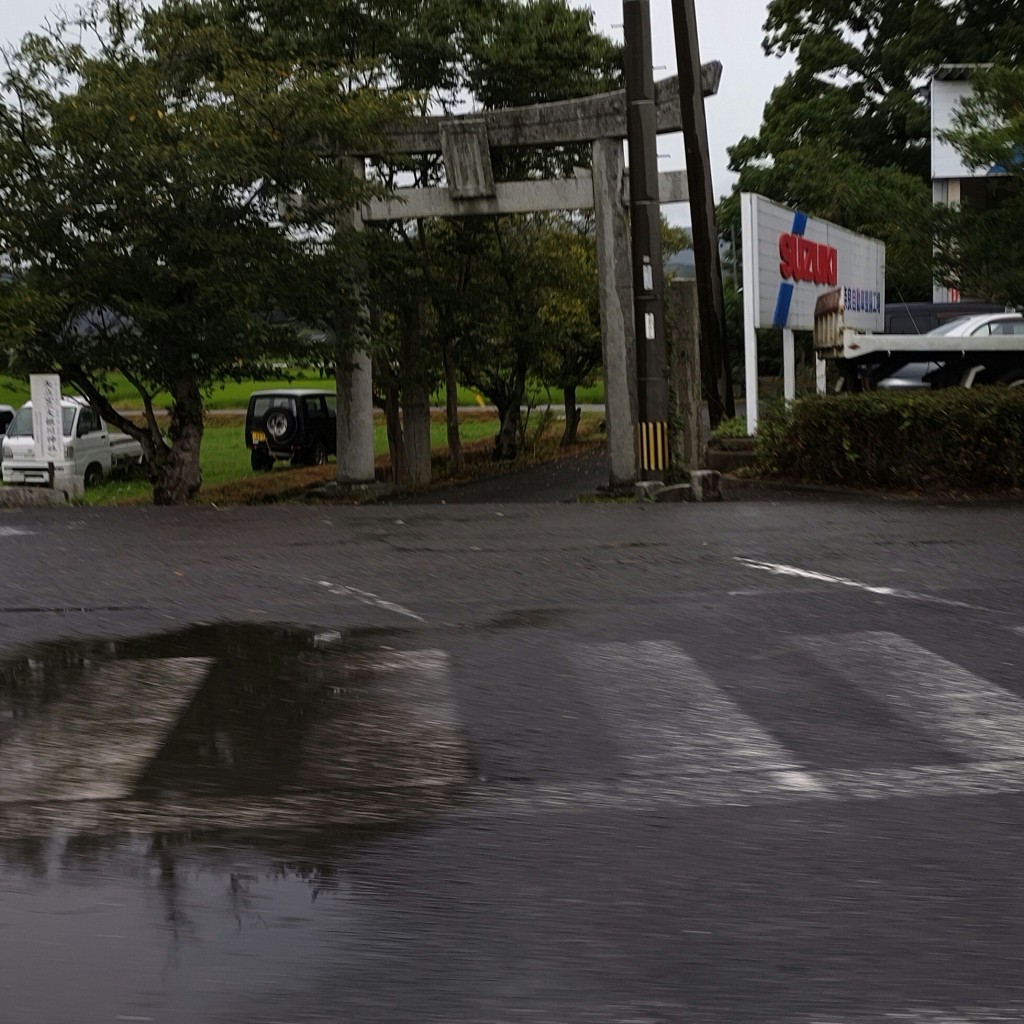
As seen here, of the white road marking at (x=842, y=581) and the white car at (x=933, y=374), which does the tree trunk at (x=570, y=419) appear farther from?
the white road marking at (x=842, y=581)

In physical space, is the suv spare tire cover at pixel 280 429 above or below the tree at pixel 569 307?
below

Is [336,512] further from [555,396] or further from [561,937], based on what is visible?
[555,396]

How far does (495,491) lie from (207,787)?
76.7ft

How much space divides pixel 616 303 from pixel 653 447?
6.04 m

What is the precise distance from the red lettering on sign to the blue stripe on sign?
16 cm

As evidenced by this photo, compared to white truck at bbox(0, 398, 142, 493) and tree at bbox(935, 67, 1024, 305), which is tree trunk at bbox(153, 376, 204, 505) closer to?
white truck at bbox(0, 398, 142, 493)

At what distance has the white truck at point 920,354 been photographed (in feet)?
74.2

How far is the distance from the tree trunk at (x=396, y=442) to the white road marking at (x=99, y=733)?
23744mm

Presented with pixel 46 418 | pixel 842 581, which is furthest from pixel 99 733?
pixel 46 418

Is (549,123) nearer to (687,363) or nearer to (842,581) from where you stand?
(687,363)

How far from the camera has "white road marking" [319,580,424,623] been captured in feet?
28.2

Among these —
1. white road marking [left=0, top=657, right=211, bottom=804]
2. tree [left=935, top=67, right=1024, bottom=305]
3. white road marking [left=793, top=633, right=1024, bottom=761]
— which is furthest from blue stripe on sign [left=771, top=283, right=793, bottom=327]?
white road marking [left=0, top=657, right=211, bottom=804]

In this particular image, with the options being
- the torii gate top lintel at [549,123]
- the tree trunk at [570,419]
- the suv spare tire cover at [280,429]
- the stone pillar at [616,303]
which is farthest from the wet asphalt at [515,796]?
the tree trunk at [570,419]

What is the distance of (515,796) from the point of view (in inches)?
194
